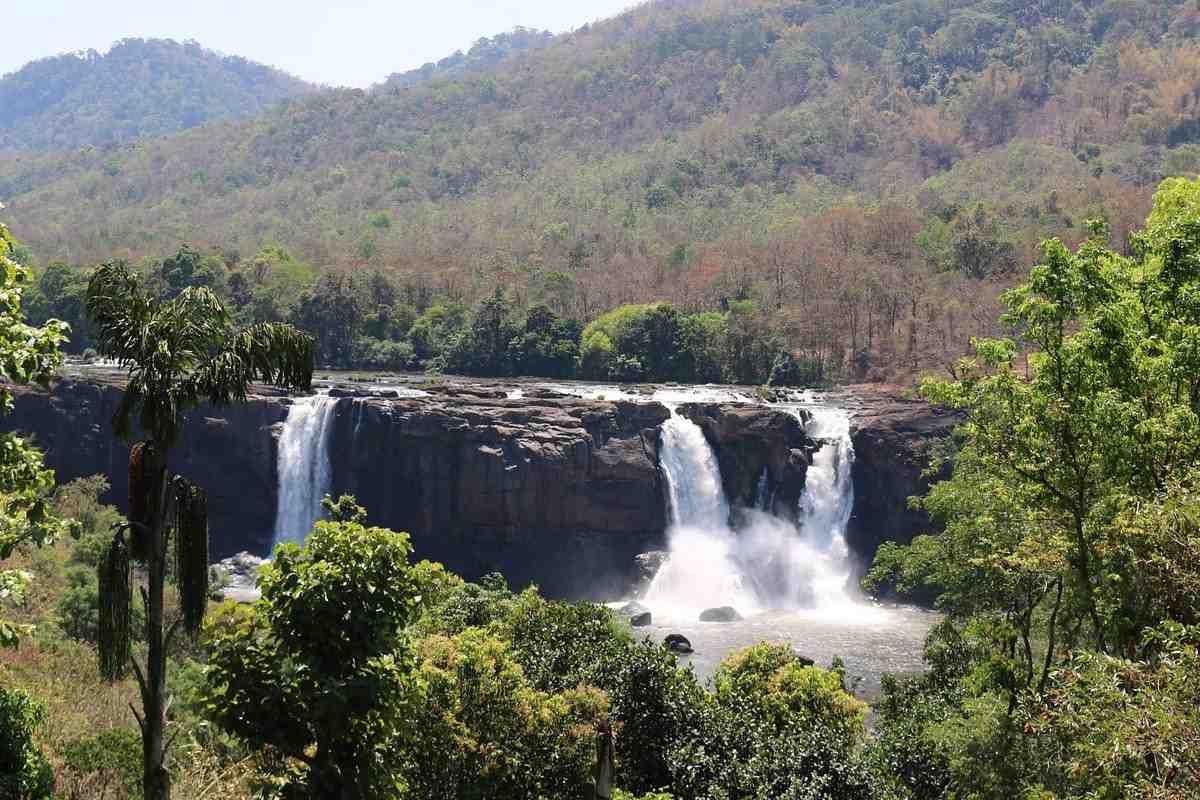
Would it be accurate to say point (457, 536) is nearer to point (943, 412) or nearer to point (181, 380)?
point (943, 412)

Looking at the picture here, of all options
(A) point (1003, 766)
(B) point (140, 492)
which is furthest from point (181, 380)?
(A) point (1003, 766)

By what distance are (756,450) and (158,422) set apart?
36.3m

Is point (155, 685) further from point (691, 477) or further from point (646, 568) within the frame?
point (691, 477)

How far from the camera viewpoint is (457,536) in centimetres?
4188

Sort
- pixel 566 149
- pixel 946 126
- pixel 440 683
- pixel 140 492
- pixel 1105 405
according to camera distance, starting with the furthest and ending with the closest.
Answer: pixel 566 149
pixel 946 126
pixel 440 683
pixel 1105 405
pixel 140 492

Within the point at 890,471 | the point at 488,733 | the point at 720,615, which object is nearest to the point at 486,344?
the point at 890,471

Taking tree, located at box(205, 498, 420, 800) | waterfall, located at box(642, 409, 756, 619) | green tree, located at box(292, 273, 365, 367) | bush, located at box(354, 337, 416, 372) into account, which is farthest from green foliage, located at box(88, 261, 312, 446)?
green tree, located at box(292, 273, 365, 367)

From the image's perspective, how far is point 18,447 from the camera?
917 cm

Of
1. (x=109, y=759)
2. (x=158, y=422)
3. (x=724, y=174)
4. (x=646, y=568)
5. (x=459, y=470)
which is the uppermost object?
(x=724, y=174)

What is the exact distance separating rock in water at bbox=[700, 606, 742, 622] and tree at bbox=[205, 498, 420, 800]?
27736 mm

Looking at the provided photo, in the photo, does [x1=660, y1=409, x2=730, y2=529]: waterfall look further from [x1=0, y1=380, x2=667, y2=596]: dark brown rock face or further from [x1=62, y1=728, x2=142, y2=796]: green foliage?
[x1=62, y1=728, x2=142, y2=796]: green foliage

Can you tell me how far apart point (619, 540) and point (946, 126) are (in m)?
107

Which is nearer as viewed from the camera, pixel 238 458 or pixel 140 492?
pixel 140 492

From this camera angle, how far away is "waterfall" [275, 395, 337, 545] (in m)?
42.3
